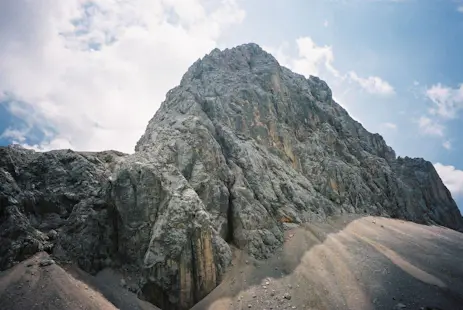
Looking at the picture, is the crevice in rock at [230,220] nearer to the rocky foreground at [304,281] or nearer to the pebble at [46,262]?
the rocky foreground at [304,281]

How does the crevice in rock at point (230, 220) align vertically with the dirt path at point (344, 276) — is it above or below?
above

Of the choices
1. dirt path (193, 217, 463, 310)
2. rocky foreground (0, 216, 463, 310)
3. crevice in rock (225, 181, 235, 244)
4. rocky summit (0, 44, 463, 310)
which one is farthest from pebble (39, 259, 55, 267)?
crevice in rock (225, 181, 235, 244)

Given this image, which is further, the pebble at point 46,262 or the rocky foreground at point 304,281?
the pebble at point 46,262

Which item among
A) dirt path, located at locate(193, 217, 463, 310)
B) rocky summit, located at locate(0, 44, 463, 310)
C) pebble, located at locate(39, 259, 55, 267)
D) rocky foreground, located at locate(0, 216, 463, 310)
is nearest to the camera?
rocky foreground, located at locate(0, 216, 463, 310)

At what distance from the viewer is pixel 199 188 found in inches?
1519

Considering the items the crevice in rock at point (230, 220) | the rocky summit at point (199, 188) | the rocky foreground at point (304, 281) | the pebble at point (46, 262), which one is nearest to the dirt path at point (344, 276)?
the rocky foreground at point (304, 281)

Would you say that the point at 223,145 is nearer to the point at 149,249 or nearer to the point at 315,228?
the point at 315,228

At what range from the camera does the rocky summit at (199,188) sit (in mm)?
30547

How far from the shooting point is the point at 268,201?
42.9 metres

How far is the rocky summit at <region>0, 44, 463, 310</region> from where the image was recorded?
30547 mm

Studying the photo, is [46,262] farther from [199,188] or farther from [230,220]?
[230,220]

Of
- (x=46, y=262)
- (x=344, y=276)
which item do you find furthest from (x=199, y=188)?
(x=344, y=276)

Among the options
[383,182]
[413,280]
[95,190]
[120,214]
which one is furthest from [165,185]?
[383,182]

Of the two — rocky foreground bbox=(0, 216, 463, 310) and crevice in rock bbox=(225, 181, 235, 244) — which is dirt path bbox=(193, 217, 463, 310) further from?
crevice in rock bbox=(225, 181, 235, 244)
